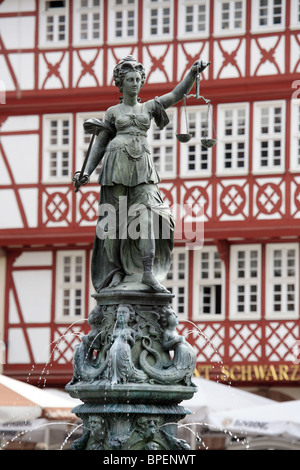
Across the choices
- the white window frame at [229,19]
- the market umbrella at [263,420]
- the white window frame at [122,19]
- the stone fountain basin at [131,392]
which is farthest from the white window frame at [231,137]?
the stone fountain basin at [131,392]

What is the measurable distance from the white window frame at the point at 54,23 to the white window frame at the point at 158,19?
1.82 m

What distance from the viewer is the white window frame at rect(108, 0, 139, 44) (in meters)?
33.8

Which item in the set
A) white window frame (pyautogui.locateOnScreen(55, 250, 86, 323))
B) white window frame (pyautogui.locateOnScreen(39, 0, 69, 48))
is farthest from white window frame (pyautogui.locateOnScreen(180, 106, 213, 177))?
white window frame (pyautogui.locateOnScreen(39, 0, 69, 48))

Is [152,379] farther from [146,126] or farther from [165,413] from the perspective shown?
[146,126]

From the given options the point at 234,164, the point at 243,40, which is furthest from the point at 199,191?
the point at 243,40

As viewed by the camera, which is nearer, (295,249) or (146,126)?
(146,126)

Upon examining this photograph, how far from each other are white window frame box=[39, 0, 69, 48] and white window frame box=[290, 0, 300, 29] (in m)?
5.19

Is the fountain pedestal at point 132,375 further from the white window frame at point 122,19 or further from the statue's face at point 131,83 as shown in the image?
the white window frame at point 122,19

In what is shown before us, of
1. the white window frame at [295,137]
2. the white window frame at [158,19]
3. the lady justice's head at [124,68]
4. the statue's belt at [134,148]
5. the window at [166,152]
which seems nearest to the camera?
the statue's belt at [134,148]

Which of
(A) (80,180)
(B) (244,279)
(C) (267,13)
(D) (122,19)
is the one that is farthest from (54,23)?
(A) (80,180)

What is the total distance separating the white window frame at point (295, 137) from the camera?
3209 centimetres

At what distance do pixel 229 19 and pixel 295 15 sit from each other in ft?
4.94

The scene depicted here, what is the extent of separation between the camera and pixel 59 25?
34.5m
